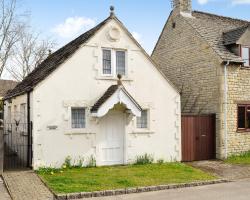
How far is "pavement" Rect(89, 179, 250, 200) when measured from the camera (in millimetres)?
11750

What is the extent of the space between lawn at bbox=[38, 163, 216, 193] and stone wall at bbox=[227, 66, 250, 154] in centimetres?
467

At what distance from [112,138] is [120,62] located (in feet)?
11.9

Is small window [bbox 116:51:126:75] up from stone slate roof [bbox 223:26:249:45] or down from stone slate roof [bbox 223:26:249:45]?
down

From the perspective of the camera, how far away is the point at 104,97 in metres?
16.6

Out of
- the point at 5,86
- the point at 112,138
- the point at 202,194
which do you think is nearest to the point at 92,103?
the point at 112,138

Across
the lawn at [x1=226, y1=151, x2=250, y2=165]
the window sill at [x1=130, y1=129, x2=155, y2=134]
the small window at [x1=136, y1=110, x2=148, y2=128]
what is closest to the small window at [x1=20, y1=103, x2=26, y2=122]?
the window sill at [x1=130, y1=129, x2=155, y2=134]

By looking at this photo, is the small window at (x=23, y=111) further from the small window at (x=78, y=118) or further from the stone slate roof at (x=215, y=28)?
the stone slate roof at (x=215, y=28)

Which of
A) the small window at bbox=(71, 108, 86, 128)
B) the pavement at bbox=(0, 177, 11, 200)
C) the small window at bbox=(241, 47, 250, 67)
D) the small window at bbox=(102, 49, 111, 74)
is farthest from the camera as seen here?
the small window at bbox=(241, 47, 250, 67)

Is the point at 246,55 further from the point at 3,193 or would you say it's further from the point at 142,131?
the point at 3,193

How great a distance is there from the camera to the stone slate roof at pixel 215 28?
21.0 meters

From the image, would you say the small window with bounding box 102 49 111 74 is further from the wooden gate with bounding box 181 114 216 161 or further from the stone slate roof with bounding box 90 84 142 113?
the wooden gate with bounding box 181 114 216 161

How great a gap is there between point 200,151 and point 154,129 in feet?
11.3

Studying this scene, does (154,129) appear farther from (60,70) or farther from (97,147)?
(60,70)

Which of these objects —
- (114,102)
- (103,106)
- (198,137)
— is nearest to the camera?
(103,106)
